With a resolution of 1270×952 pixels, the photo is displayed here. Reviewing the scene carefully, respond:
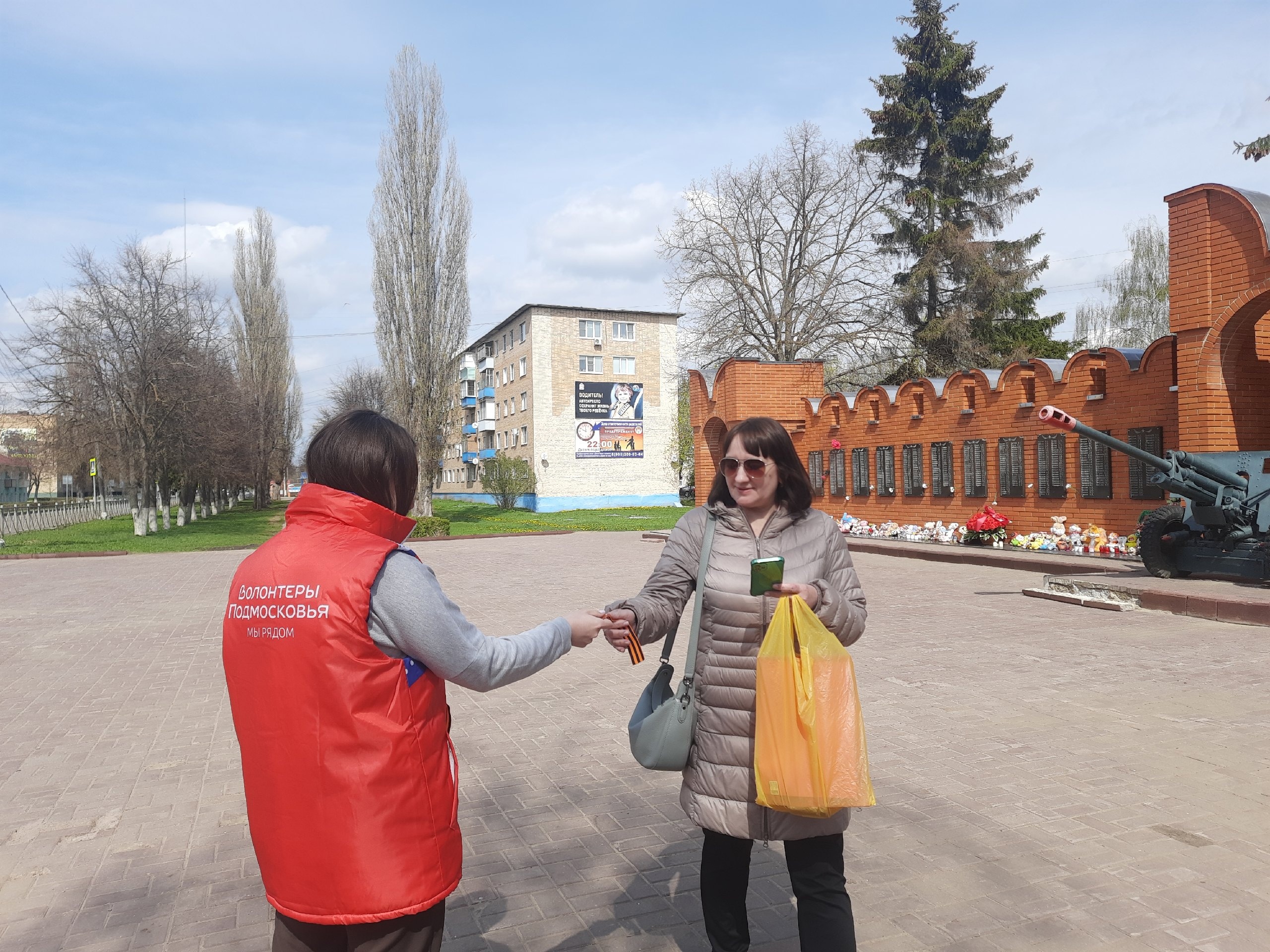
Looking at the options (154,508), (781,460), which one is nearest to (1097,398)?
(781,460)

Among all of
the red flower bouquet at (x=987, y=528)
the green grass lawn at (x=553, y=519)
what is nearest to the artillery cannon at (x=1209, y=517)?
the red flower bouquet at (x=987, y=528)

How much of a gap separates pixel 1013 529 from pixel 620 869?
17.2 metres

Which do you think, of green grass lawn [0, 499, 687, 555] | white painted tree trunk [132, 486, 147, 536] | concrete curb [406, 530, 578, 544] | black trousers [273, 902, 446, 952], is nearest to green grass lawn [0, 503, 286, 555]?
green grass lawn [0, 499, 687, 555]

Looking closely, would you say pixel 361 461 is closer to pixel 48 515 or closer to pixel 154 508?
pixel 154 508

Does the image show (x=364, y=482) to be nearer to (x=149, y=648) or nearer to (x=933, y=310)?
(x=149, y=648)

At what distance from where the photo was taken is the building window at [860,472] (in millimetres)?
24359

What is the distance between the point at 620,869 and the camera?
157 inches

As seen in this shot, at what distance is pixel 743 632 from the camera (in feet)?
8.98

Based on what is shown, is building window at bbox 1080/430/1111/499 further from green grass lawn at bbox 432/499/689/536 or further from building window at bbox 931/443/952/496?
green grass lawn at bbox 432/499/689/536

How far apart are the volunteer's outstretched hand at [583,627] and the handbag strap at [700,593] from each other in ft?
0.97

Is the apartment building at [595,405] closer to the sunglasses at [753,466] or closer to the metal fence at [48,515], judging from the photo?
the metal fence at [48,515]

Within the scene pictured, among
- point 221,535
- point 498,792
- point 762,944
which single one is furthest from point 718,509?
point 221,535

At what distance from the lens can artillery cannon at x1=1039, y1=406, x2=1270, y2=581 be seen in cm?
1185

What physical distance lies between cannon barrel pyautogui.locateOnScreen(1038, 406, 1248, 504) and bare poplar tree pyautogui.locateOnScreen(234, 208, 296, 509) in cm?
5323
